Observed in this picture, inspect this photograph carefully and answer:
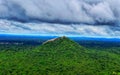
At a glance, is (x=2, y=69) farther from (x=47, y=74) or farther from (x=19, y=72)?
(x=47, y=74)

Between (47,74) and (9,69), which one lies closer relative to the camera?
(47,74)

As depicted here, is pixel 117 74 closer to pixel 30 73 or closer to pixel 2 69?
pixel 30 73

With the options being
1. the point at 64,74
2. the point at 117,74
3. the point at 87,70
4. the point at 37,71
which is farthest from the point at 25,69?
the point at 117,74

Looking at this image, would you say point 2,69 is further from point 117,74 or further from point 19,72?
point 117,74

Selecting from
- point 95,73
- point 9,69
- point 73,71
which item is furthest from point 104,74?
point 9,69

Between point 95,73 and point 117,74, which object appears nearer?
point 117,74

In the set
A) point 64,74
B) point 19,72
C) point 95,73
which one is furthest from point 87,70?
point 19,72
